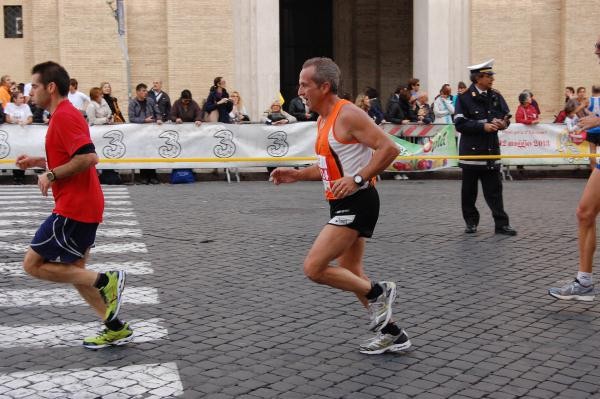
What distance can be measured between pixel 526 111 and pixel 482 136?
10837 mm

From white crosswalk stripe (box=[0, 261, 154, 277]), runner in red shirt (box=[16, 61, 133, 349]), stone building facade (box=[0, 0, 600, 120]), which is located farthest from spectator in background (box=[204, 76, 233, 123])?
runner in red shirt (box=[16, 61, 133, 349])

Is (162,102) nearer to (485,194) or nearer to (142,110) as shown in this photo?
(142,110)

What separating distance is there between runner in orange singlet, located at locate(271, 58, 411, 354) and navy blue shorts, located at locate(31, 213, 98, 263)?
153 centimetres

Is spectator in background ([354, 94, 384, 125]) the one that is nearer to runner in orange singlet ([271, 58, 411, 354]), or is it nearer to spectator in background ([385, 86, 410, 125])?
spectator in background ([385, 86, 410, 125])

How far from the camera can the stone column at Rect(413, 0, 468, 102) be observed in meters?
26.8

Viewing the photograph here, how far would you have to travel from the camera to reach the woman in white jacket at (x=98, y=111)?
747 inches

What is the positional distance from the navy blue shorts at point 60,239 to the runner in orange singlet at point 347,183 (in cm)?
153

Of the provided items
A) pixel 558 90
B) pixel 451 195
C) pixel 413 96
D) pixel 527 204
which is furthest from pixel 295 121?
pixel 558 90

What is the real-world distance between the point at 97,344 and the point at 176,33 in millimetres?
20651

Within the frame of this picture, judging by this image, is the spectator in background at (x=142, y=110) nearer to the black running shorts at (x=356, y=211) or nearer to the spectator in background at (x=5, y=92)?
the spectator in background at (x=5, y=92)

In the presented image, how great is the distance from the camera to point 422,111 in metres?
21.4

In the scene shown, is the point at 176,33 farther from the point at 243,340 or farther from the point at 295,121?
the point at 243,340

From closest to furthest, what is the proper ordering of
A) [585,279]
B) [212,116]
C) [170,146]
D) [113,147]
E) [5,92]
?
[585,279], [113,147], [170,146], [5,92], [212,116]

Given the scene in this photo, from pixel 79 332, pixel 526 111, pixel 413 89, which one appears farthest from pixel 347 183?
pixel 526 111
